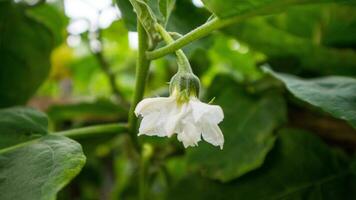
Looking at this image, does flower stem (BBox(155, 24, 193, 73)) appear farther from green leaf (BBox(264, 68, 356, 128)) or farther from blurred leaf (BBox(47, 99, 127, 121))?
blurred leaf (BBox(47, 99, 127, 121))

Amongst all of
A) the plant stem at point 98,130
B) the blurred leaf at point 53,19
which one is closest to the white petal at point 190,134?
the plant stem at point 98,130

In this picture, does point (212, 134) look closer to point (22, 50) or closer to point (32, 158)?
point (32, 158)

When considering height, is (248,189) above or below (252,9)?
below

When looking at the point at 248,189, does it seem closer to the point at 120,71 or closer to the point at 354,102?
the point at 354,102

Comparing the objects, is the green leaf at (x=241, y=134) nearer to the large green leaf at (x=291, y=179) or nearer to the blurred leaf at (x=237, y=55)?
the large green leaf at (x=291, y=179)

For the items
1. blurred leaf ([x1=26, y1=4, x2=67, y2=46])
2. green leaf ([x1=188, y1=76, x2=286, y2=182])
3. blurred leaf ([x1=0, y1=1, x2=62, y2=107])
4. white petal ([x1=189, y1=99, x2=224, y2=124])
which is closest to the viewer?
white petal ([x1=189, y1=99, x2=224, y2=124])

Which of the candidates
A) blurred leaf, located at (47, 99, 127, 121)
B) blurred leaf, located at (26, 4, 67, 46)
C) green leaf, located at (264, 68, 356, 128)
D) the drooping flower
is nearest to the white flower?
the drooping flower

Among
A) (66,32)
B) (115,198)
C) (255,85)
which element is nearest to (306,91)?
(255,85)

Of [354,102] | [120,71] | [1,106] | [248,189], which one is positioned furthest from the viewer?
[120,71]
